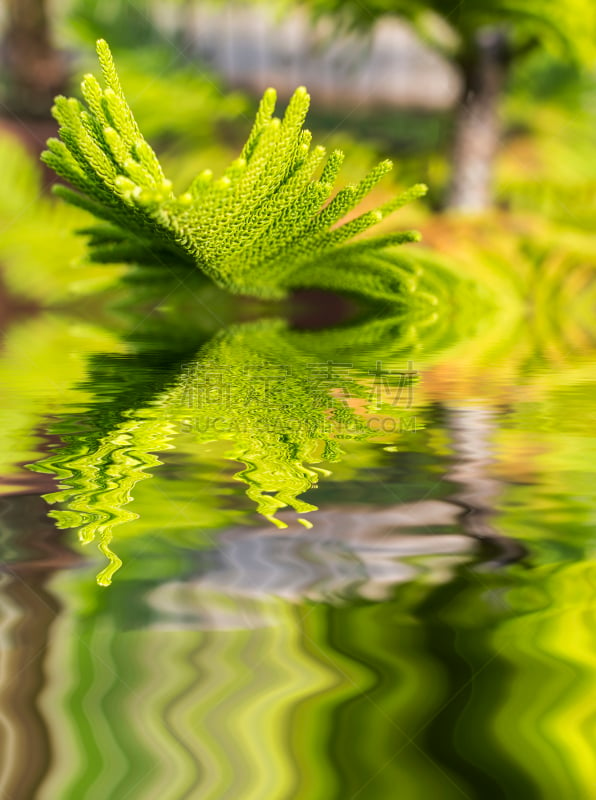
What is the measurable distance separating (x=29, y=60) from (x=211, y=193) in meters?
1.47

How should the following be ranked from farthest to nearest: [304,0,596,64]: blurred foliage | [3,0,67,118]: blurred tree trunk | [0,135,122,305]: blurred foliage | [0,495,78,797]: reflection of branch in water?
[3,0,67,118]: blurred tree trunk, [0,135,122,305]: blurred foliage, [304,0,596,64]: blurred foliage, [0,495,78,797]: reflection of branch in water

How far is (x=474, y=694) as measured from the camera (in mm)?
162

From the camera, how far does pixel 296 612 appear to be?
0.18 m

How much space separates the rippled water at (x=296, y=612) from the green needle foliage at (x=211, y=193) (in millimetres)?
121

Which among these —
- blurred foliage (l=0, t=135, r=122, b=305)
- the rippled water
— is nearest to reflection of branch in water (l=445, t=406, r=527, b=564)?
the rippled water

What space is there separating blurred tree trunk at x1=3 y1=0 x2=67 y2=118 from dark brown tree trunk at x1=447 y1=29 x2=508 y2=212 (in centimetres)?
85

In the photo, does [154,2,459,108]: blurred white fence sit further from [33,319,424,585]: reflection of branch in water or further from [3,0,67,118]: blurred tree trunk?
[33,319,424,585]: reflection of branch in water

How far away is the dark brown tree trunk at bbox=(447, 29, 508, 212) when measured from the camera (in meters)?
1.27

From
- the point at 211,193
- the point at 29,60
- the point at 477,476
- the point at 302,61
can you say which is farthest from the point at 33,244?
the point at 302,61

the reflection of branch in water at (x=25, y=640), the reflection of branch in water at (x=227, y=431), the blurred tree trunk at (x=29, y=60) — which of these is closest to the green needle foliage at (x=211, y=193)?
the reflection of branch in water at (x=227, y=431)

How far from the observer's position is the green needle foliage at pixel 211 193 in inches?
14.6

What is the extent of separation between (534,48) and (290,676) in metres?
1.31

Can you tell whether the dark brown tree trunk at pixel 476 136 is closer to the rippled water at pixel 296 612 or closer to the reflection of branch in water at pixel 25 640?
the rippled water at pixel 296 612

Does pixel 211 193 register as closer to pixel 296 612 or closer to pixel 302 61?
pixel 296 612
